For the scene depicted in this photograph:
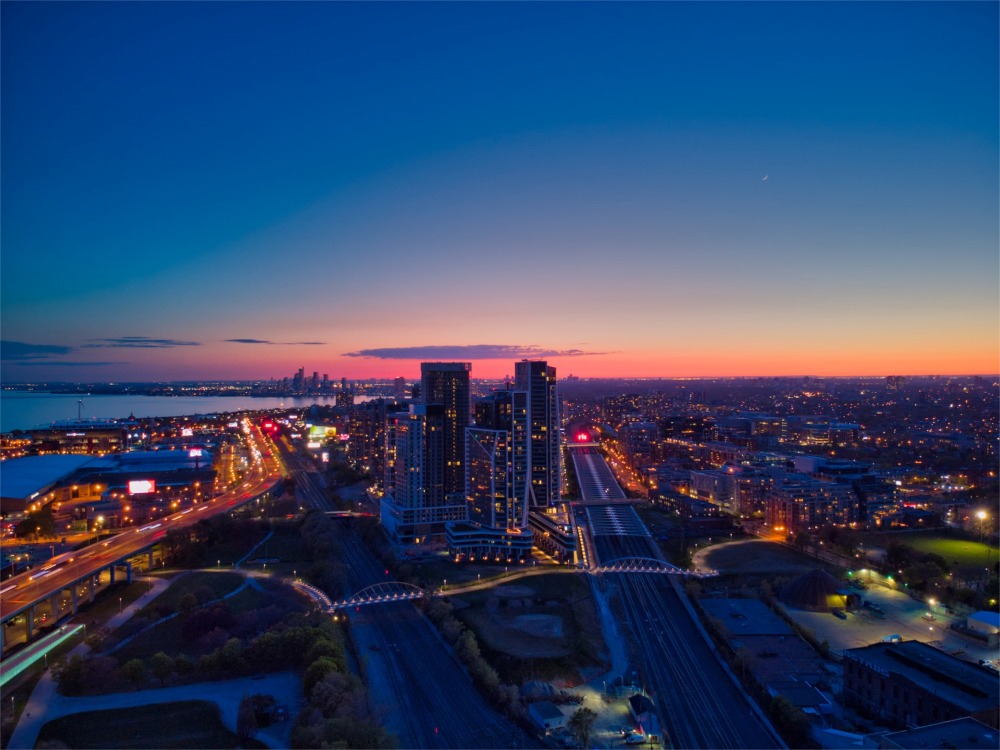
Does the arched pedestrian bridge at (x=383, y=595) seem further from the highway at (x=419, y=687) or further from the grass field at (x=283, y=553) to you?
the grass field at (x=283, y=553)

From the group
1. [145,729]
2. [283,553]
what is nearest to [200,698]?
[145,729]

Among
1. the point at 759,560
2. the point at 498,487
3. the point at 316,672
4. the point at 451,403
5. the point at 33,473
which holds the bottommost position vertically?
the point at 759,560

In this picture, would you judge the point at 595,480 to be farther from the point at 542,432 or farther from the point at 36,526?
the point at 36,526

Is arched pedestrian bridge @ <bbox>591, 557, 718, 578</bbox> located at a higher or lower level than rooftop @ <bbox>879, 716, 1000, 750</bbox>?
lower

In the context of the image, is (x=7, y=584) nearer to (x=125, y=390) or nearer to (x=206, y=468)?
(x=206, y=468)

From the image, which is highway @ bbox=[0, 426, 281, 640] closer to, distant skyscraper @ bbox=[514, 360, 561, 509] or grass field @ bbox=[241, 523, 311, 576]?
grass field @ bbox=[241, 523, 311, 576]

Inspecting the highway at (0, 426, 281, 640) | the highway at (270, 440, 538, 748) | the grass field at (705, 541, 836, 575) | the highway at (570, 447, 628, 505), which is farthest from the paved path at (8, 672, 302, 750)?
the highway at (570, 447, 628, 505)
